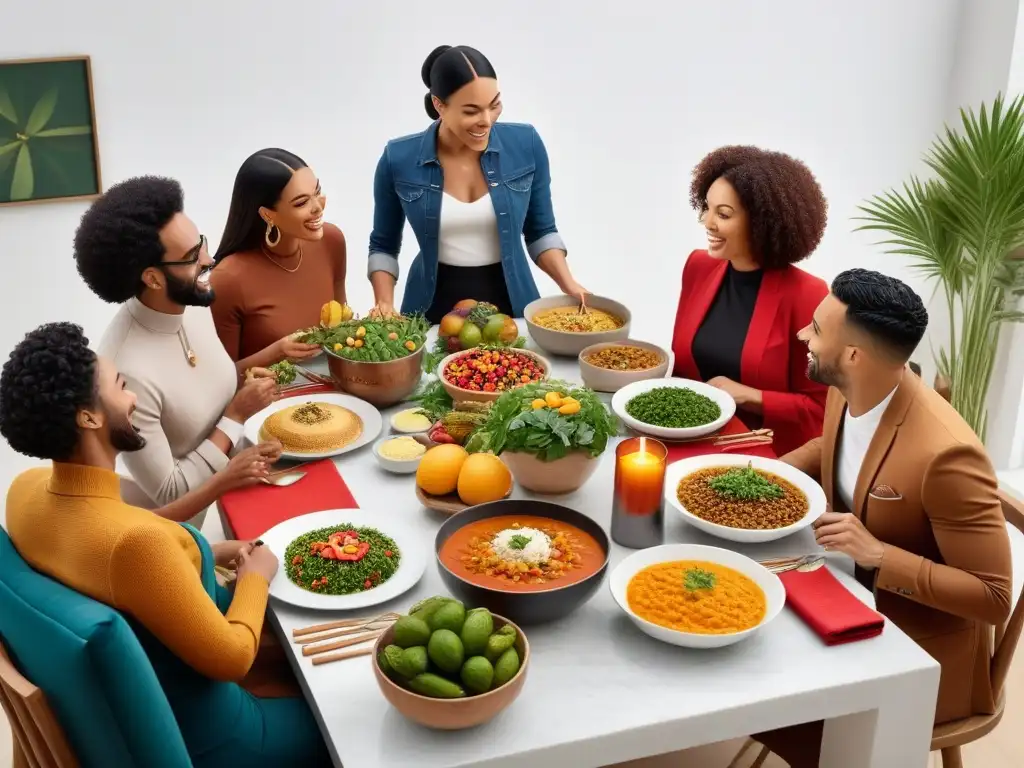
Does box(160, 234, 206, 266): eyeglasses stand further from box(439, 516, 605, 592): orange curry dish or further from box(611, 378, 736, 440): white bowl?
box(611, 378, 736, 440): white bowl

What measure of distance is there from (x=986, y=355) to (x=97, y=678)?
3913 mm

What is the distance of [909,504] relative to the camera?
7.84ft

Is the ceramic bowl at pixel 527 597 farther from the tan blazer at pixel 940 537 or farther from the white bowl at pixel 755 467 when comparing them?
the tan blazer at pixel 940 537

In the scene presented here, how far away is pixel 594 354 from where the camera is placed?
127 inches

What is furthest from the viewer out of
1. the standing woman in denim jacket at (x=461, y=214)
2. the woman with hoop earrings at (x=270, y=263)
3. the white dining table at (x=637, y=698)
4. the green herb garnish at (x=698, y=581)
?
the standing woman in denim jacket at (x=461, y=214)

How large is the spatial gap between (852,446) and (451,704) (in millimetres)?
1279

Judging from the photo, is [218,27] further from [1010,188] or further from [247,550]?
[1010,188]

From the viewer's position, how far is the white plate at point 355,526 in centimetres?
217

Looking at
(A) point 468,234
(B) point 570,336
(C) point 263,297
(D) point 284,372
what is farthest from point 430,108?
(D) point 284,372

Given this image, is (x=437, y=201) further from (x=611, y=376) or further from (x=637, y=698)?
(x=637, y=698)

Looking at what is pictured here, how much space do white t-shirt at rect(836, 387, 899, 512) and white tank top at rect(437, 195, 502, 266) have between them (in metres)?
1.66

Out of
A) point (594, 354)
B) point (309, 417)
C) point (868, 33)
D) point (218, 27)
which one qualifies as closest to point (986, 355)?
point (868, 33)

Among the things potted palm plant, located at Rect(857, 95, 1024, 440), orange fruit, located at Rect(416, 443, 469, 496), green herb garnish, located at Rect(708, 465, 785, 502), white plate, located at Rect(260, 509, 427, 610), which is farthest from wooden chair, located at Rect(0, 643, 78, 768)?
potted palm plant, located at Rect(857, 95, 1024, 440)

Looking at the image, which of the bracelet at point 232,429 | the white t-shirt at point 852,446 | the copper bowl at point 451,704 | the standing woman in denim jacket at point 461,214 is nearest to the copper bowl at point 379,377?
the bracelet at point 232,429
